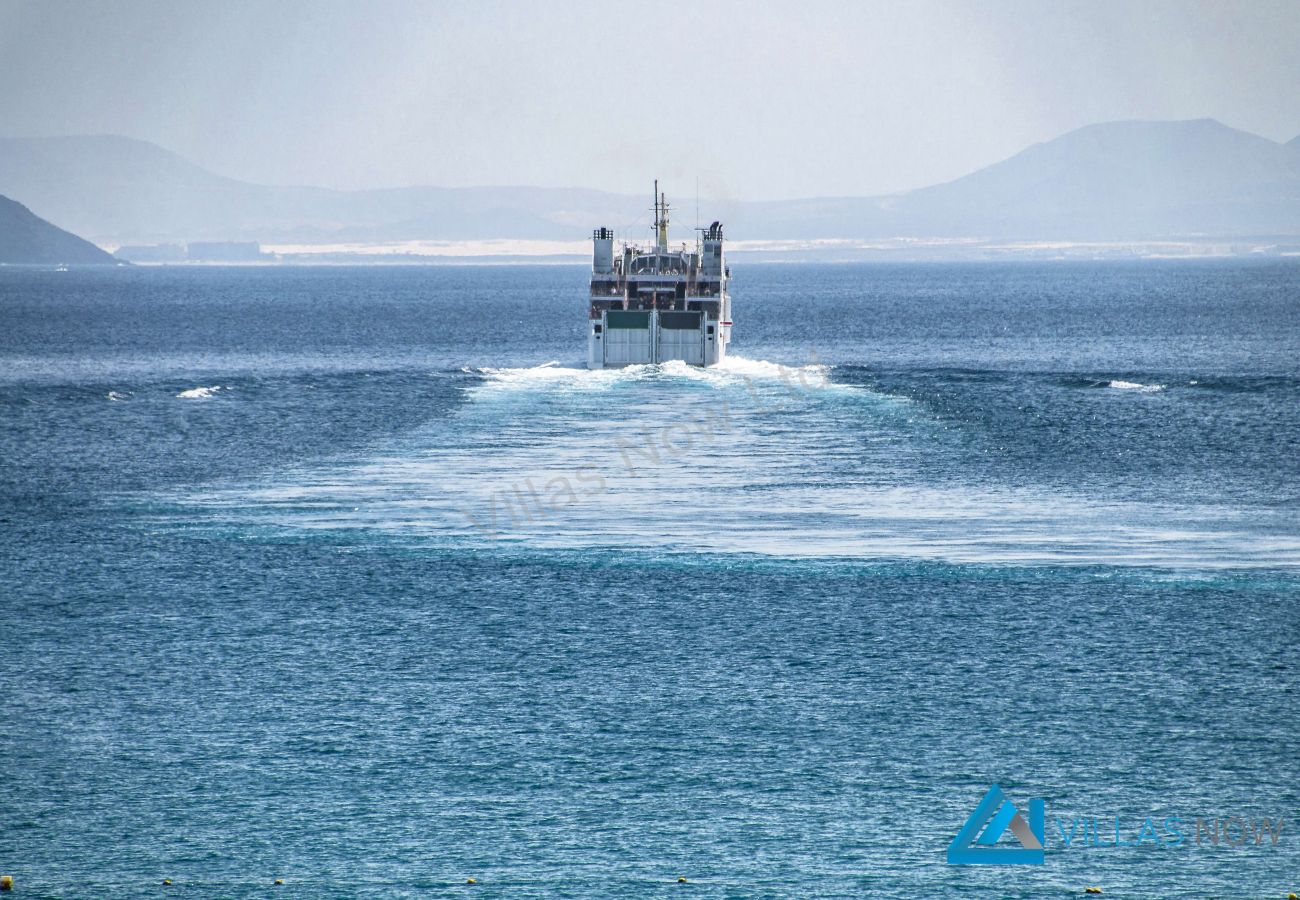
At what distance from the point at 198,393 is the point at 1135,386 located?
184 ft

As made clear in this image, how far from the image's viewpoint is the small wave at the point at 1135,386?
9575 centimetres

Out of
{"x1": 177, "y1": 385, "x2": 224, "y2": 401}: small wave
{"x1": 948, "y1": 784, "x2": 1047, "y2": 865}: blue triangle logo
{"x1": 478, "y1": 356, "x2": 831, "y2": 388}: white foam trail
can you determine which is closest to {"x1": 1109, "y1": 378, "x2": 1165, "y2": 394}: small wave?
{"x1": 478, "y1": 356, "x2": 831, "y2": 388}: white foam trail

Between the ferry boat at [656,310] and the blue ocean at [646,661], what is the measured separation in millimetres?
37063

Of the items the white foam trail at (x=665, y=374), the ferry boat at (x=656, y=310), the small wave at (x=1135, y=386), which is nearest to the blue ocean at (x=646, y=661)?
the small wave at (x=1135, y=386)

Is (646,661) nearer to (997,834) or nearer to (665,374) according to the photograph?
(997,834)

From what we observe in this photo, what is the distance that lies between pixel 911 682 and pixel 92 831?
15311mm

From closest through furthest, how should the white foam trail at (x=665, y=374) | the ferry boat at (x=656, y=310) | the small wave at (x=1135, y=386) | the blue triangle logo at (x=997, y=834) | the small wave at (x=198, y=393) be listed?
the blue triangle logo at (x=997, y=834) < the small wave at (x=198, y=393) < the small wave at (x=1135, y=386) < the white foam trail at (x=665, y=374) < the ferry boat at (x=656, y=310)

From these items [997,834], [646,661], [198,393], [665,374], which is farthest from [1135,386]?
[997,834]

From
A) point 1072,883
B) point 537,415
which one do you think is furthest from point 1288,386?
point 1072,883

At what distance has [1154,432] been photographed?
7394 centimetres

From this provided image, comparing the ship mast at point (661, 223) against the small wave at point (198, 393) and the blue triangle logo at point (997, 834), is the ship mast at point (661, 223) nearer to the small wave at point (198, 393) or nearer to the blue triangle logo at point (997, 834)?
the small wave at point (198, 393)

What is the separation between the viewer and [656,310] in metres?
111

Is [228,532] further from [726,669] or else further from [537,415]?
[537,415]

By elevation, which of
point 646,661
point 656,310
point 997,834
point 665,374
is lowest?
point 997,834
